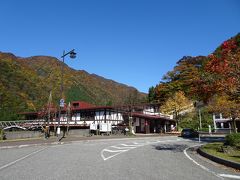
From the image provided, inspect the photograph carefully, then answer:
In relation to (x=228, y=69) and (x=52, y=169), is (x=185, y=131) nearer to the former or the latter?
(x=228, y=69)

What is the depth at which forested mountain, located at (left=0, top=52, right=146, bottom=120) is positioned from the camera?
61081 millimetres

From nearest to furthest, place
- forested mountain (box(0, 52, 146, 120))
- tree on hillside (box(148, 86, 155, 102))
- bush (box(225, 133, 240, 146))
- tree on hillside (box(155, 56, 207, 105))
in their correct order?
1. bush (box(225, 133, 240, 146))
2. forested mountain (box(0, 52, 146, 120))
3. tree on hillside (box(155, 56, 207, 105))
4. tree on hillside (box(148, 86, 155, 102))

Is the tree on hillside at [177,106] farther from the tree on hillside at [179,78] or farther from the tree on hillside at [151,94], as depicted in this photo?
the tree on hillside at [151,94]

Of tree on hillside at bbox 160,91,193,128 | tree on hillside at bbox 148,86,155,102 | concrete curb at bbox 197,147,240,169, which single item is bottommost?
concrete curb at bbox 197,147,240,169

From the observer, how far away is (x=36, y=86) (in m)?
80.4

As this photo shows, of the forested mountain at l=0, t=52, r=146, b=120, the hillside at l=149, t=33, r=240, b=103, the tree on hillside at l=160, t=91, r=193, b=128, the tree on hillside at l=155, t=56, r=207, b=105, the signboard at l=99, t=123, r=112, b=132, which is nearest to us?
the hillside at l=149, t=33, r=240, b=103

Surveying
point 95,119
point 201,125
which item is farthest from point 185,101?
point 95,119

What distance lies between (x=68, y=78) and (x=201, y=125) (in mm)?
70172

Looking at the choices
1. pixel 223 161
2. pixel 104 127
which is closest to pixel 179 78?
pixel 104 127

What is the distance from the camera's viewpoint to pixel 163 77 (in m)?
74.6

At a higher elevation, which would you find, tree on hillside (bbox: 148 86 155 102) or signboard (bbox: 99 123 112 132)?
tree on hillside (bbox: 148 86 155 102)

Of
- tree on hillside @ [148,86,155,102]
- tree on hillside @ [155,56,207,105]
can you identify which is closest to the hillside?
tree on hillside @ [155,56,207,105]

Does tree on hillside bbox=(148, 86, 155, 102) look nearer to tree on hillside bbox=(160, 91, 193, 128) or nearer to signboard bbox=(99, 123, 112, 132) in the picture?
tree on hillside bbox=(160, 91, 193, 128)

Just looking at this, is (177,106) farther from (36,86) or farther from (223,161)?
(223,161)
